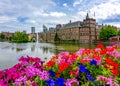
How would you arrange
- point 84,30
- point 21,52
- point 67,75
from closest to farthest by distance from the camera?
point 67,75 → point 21,52 → point 84,30

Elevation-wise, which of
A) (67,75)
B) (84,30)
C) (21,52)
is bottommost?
(21,52)

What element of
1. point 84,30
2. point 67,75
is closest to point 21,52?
point 67,75

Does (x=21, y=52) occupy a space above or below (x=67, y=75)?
below

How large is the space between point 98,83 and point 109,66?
753mm

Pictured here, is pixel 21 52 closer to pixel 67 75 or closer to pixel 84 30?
pixel 67 75

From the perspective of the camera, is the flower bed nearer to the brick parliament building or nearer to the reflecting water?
the reflecting water

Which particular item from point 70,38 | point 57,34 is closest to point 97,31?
point 70,38

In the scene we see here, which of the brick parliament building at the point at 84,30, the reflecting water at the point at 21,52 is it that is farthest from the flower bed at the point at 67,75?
the brick parliament building at the point at 84,30

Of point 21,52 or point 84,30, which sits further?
point 84,30

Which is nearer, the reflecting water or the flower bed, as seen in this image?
the flower bed

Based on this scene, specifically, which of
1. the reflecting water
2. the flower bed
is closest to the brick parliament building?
the reflecting water

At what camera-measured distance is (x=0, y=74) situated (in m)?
4.09

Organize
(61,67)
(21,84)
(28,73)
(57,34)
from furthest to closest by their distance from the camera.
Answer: (57,34)
(61,67)
(28,73)
(21,84)

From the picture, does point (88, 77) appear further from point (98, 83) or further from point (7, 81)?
point (7, 81)
